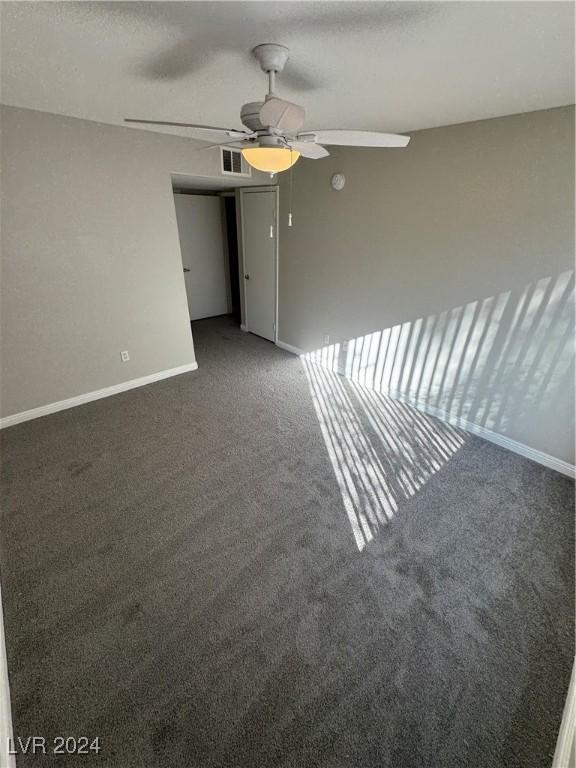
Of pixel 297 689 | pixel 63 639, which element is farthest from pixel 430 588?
pixel 63 639

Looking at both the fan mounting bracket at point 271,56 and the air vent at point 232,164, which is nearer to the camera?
the fan mounting bracket at point 271,56

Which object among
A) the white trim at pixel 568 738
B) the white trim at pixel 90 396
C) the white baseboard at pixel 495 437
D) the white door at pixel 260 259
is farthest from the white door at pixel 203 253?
the white trim at pixel 568 738

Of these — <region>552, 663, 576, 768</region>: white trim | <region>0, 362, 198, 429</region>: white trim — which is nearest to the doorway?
<region>0, 362, 198, 429</region>: white trim

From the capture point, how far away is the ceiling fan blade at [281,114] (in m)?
1.17

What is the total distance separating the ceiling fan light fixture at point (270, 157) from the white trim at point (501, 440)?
2.48m

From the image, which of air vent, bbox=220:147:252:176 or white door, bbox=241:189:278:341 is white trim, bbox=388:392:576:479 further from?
air vent, bbox=220:147:252:176

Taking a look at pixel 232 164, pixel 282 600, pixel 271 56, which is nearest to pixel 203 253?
pixel 232 164

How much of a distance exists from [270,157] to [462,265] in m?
1.87

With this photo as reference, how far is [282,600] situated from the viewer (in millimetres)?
1593

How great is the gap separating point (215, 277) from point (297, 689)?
213 inches

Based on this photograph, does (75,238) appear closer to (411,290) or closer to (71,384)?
(71,384)

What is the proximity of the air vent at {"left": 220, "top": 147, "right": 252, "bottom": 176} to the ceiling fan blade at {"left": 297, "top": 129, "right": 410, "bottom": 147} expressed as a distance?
235 cm

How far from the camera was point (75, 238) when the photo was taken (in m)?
2.73

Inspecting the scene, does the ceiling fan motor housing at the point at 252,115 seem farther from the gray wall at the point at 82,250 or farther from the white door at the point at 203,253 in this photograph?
the white door at the point at 203,253
